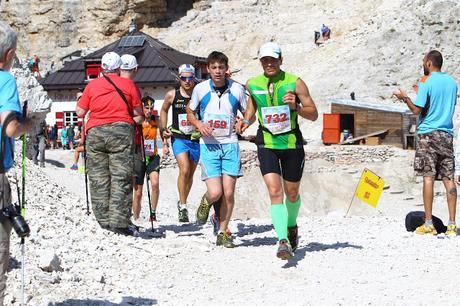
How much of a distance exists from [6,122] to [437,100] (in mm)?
6527

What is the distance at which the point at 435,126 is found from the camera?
10609 mm

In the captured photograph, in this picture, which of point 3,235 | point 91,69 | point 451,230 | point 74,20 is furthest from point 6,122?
point 74,20

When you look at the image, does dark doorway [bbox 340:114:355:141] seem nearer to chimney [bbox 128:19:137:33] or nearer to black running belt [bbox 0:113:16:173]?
chimney [bbox 128:19:137:33]

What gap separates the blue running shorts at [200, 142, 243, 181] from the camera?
984 cm

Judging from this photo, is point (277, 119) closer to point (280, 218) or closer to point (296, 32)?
point (280, 218)

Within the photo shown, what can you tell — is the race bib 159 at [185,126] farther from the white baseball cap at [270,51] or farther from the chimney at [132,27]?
the chimney at [132,27]

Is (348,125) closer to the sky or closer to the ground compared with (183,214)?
closer to the sky

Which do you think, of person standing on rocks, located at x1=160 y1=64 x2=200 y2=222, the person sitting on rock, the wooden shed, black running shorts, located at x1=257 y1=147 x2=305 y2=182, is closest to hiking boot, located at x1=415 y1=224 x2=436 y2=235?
black running shorts, located at x1=257 y1=147 x2=305 y2=182

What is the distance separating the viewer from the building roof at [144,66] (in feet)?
153

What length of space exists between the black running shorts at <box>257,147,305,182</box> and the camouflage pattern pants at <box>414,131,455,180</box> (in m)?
2.43

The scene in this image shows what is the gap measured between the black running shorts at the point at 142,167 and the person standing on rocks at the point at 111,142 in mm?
1942

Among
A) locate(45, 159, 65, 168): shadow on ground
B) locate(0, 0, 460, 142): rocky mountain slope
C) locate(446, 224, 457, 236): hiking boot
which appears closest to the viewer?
locate(446, 224, 457, 236): hiking boot

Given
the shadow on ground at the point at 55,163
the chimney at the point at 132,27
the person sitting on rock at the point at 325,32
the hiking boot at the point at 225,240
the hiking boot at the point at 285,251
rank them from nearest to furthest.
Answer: the hiking boot at the point at 285,251 < the hiking boot at the point at 225,240 < the shadow on ground at the point at 55,163 < the person sitting on rock at the point at 325,32 < the chimney at the point at 132,27

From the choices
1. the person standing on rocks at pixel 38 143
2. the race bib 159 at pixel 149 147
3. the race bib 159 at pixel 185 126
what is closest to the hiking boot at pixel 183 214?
the race bib 159 at pixel 185 126
